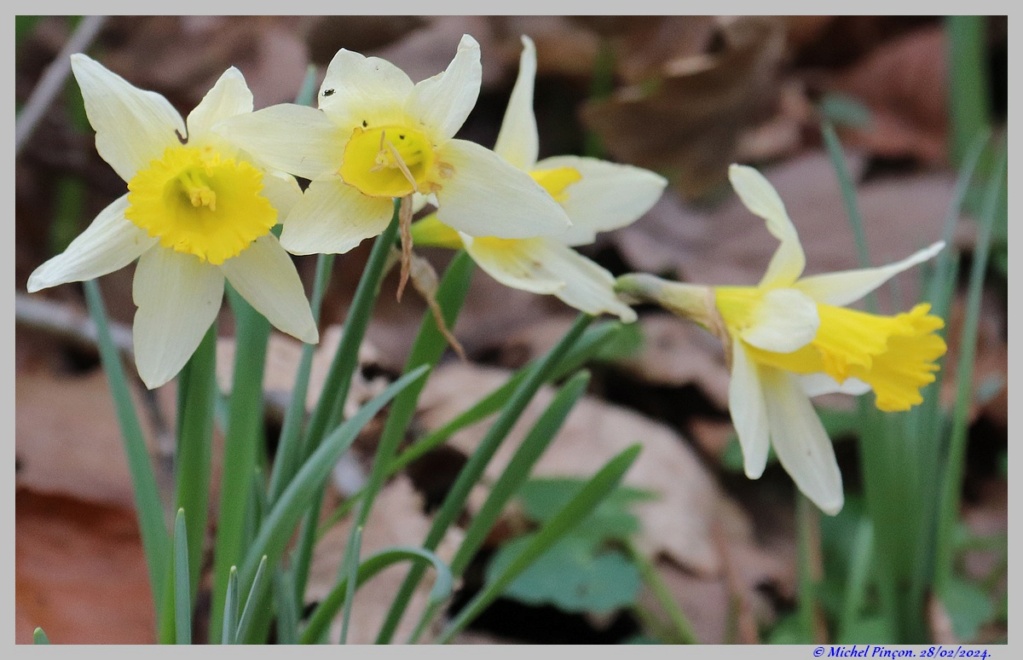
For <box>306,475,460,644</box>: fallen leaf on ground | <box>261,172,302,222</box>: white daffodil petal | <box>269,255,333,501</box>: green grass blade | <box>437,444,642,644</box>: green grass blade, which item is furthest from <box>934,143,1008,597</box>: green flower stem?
<box>261,172,302,222</box>: white daffodil petal

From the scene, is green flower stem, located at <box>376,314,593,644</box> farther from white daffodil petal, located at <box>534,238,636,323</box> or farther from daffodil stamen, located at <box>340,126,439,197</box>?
daffodil stamen, located at <box>340,126,439,197</box>

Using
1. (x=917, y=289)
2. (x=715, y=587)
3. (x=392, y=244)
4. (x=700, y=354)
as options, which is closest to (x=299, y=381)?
(x=392, y=244)

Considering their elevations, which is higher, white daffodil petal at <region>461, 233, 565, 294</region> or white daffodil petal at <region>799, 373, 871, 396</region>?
white daffodil petal at <region>461, 233, 565, 294</region>

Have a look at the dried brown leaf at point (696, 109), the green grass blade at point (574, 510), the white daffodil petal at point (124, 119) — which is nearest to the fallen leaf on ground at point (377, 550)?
the green grass blade at point (574, 510)

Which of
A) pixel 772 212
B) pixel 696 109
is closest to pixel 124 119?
pixel 772 212

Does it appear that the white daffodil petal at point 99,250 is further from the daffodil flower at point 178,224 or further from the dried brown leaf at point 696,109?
the dried brown leaf at point 696,109

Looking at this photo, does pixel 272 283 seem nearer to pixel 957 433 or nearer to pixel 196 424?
pixel 196 424

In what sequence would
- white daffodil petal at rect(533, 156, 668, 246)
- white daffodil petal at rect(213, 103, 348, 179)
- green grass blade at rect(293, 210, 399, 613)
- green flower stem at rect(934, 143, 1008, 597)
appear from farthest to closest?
1. green flower stem at rect(934, 143, 1008, 597)
2. white daffodil petal at rect(533, 156, 668, 246)
3. green grass blade at rect(293, 210, 399, 613)
4. white daffodil petal at rect(213, 103, 348, 179)
